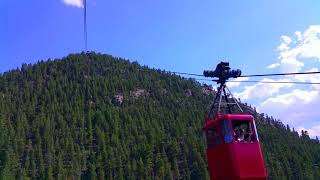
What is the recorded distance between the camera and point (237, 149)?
34.8 meters

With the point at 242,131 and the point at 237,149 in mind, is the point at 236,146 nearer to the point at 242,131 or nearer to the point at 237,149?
the point at 237,149

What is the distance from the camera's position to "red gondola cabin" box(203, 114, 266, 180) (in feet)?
114

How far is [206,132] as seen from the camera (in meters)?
37.7

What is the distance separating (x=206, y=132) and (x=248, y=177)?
4926 mm

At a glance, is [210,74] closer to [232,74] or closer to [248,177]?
[232,74]

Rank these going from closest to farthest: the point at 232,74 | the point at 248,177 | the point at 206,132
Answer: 1. the point at 232,74
2. the point at 248,177
3. the point at 206,132

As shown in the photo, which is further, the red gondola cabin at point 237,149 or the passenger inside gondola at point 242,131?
the passenger inside gondola at point 242,131

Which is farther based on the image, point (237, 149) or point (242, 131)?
point (242, 131)

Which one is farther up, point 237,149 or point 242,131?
point 242,131

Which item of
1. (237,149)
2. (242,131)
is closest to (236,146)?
(237,149)

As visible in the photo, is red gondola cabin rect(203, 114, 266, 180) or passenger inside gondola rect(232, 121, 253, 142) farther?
passenger inside gondola rect(232, 121, 253, 142)

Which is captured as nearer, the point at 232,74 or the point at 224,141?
the point at 232,74

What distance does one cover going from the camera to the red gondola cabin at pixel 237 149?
34.7 meters

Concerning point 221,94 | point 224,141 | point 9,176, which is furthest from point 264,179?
point 9,176
